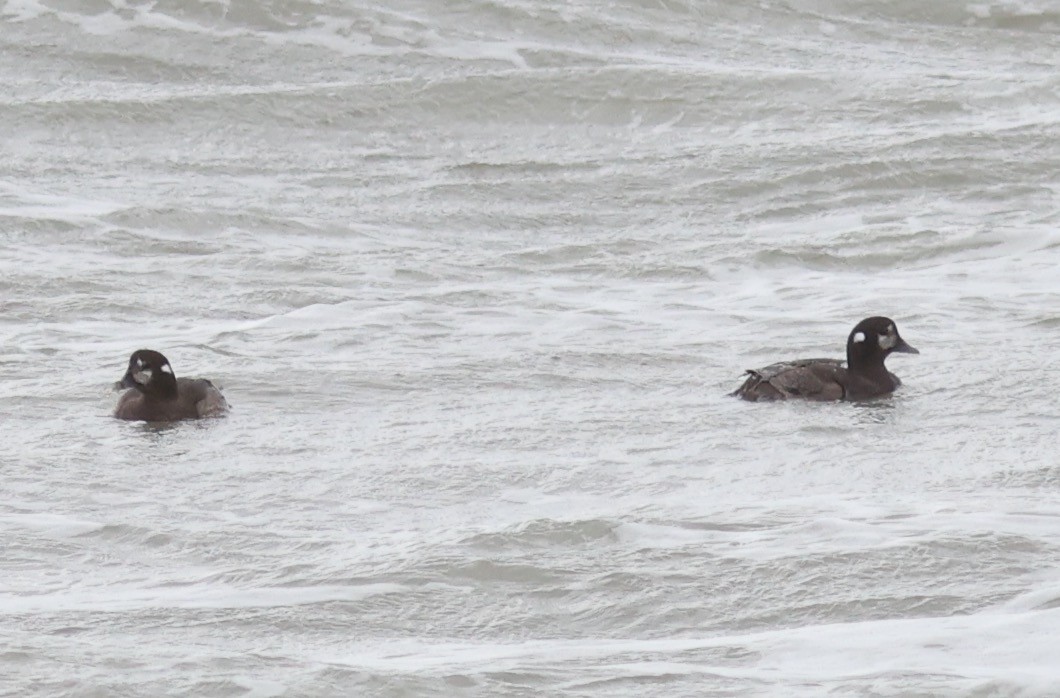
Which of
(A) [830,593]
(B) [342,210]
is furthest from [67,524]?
(B) [342,210]

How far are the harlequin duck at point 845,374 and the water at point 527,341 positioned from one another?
0.57 feet

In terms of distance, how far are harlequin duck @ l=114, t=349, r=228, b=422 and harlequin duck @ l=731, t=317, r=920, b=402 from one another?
2.60m

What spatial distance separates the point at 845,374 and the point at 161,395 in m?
3.40

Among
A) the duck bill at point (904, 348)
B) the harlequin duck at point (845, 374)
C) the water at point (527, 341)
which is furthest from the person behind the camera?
the duck bill at point (904, 348)

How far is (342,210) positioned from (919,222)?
4.17 m

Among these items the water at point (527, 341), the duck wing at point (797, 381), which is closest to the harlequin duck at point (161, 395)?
the water at point (527, 341)

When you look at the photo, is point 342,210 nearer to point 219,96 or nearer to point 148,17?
point 219,96

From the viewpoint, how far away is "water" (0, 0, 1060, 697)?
748 cm

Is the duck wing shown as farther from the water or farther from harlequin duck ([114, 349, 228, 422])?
harlequin duck ([114, 349, 228, 422])

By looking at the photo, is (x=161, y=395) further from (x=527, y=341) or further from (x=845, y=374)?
(x=845, y=374)

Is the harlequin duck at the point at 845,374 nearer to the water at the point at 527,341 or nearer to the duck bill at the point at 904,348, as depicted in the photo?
the duck bill at the point at 904,348

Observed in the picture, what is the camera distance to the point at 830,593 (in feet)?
25.6

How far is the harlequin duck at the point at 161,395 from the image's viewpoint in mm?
10844

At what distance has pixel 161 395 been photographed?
10.9 m
